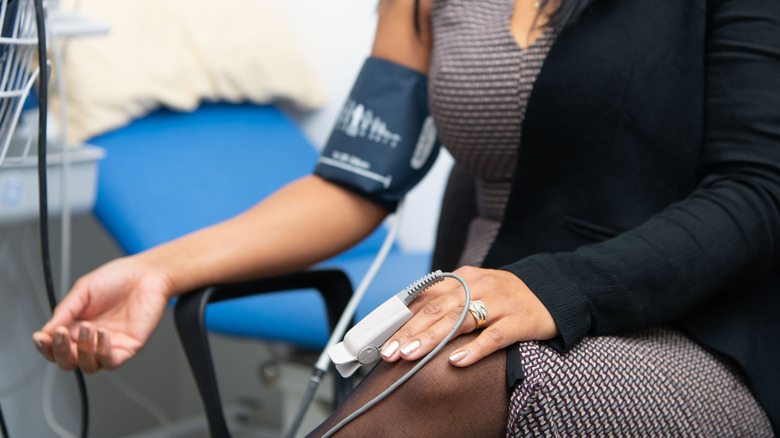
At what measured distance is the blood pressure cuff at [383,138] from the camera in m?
0.92

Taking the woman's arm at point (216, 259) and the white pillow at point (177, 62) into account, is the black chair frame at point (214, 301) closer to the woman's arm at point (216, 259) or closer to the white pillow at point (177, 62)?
the woman's arm at point (216, 259)

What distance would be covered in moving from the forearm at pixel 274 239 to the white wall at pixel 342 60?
2.81ft

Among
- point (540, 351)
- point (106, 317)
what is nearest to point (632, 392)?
point (540, 351)

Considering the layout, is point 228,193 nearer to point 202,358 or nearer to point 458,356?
point 202,358

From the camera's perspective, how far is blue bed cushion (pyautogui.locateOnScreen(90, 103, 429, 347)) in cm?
132

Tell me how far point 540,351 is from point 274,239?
0.40 meters

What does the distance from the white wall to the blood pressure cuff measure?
82cm

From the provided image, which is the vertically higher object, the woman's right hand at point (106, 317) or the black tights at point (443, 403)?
the black tights at point (443, 403)

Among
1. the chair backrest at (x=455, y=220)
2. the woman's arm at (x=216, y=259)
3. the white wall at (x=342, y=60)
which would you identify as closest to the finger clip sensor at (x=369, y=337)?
the woman's arm at (x=216, y=259)

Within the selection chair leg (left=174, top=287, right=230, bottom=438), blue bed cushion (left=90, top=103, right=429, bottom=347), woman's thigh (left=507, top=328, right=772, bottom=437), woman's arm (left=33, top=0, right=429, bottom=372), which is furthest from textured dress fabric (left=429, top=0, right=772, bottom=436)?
blue bed cushion (left=90, top=103, right=429, bottom=347)

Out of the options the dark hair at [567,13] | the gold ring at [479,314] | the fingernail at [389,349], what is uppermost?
the dark hair at [567,13]

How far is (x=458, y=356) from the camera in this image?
1.79ft

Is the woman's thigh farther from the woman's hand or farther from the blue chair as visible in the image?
the blue chair

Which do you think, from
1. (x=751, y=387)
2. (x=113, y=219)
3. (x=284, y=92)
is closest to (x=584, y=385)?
(x=751, y=387)
